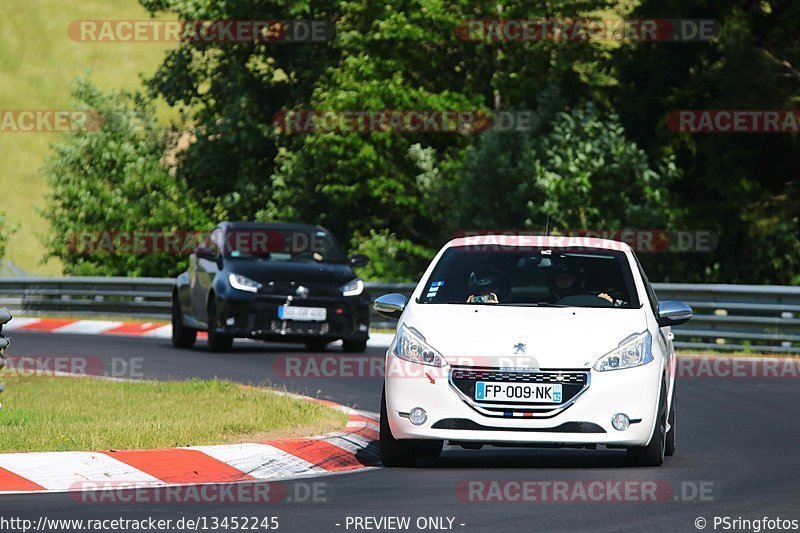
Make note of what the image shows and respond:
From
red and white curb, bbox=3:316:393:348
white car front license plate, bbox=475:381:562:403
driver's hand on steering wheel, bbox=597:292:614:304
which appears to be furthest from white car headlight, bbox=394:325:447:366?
red and white curb, bbox=3:316:393:348

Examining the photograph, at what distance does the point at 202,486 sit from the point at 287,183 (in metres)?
36.4

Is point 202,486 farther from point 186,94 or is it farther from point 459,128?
point 186,94

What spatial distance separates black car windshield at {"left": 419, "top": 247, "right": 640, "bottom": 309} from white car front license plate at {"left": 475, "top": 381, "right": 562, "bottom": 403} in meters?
0.95

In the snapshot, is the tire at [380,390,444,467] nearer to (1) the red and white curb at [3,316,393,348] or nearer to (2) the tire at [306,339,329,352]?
(2) the tire at [306,339,329,352]

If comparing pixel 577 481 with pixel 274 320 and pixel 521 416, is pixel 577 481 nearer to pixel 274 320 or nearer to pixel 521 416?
pixel 521 416

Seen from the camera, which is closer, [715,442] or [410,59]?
[715,442]

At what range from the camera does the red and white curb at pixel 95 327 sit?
31.0 metres

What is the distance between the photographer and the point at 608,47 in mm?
44250

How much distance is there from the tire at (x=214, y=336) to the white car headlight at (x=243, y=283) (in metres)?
0.40

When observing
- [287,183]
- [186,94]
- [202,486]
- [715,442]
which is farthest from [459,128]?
[202,486]

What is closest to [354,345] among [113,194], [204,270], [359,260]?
[359,260]

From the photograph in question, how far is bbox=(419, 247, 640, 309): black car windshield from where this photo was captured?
40.3ft

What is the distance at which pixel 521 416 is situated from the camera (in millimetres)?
11258

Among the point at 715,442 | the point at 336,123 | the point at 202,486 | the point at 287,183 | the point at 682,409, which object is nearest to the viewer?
the point at 202,486
